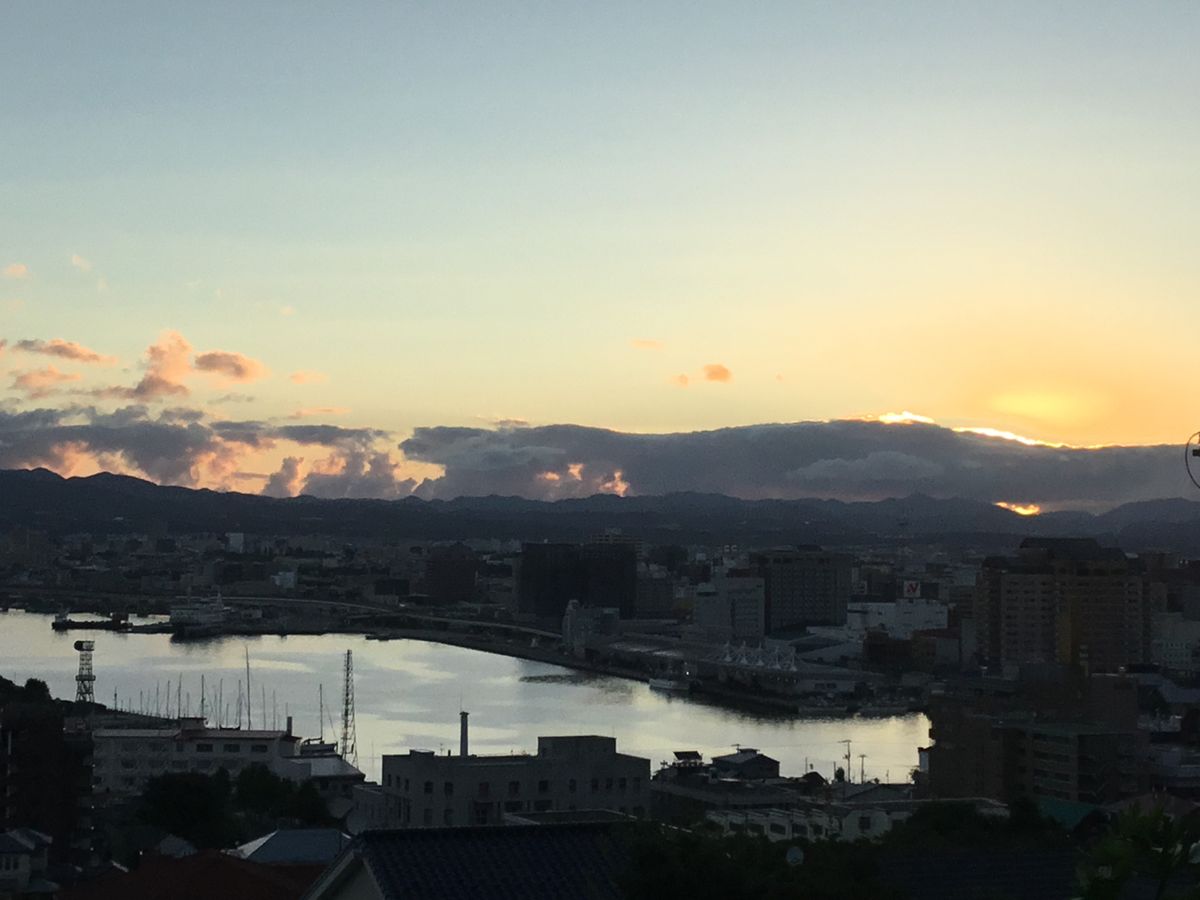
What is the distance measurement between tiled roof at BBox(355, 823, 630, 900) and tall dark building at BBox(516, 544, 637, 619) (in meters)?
25.5

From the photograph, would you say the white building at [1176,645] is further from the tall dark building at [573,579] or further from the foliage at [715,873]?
the foliage at [715,873]

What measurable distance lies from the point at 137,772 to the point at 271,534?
146 feet

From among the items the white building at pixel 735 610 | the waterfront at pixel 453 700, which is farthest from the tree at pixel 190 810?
the white building at pixel 735 610

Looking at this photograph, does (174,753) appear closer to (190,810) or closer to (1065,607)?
(190,810)

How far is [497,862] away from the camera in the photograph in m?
1.29

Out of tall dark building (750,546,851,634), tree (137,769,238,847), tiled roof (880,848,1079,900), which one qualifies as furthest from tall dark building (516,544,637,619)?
tiled roof (880,848,1079,900)

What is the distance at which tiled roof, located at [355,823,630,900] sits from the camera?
49.3 inches

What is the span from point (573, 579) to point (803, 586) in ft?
13.0

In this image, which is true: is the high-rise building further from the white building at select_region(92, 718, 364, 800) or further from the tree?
the tree

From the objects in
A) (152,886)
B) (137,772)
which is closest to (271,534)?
(137,772)

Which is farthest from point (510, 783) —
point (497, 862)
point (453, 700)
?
point (453, 700)

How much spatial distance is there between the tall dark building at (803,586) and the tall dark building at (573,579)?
325 cm

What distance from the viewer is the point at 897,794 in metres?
7.62

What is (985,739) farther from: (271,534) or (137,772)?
(271,534)
